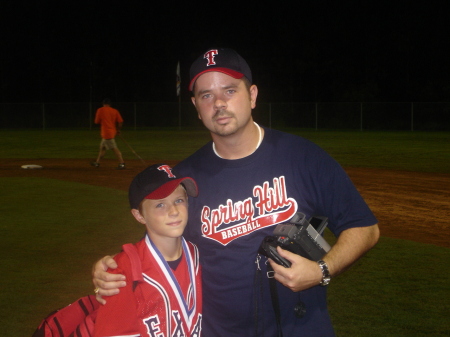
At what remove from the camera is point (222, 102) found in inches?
113

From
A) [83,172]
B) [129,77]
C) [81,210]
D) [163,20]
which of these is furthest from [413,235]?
[163,20]

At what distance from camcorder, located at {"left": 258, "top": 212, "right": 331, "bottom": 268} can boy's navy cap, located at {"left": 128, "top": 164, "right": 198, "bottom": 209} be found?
515 millimetres

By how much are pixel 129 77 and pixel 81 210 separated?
178 feet

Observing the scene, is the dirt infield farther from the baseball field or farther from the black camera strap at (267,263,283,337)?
the black camera strap at (267,263,283,337)

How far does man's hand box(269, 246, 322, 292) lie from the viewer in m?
2.48

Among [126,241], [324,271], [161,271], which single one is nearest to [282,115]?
[126,241]

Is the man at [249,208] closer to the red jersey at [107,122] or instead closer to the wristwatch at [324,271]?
the wristwatch at [324,271]

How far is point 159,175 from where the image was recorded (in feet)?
9.48

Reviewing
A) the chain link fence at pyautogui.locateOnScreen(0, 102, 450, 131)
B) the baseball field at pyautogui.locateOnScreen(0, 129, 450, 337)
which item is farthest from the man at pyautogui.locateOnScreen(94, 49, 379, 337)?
the chain link fence at pyautogui.locateOnScreen(0, 102, 450, 131)

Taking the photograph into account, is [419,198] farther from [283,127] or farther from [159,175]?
[283,127]

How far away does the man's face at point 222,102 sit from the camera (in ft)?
9.36

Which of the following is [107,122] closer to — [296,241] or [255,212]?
[255,212]

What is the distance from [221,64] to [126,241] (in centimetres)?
585

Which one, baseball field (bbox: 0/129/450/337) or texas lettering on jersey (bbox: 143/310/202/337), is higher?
texas lettering on jersey (bbox: 143/310/202/337)
